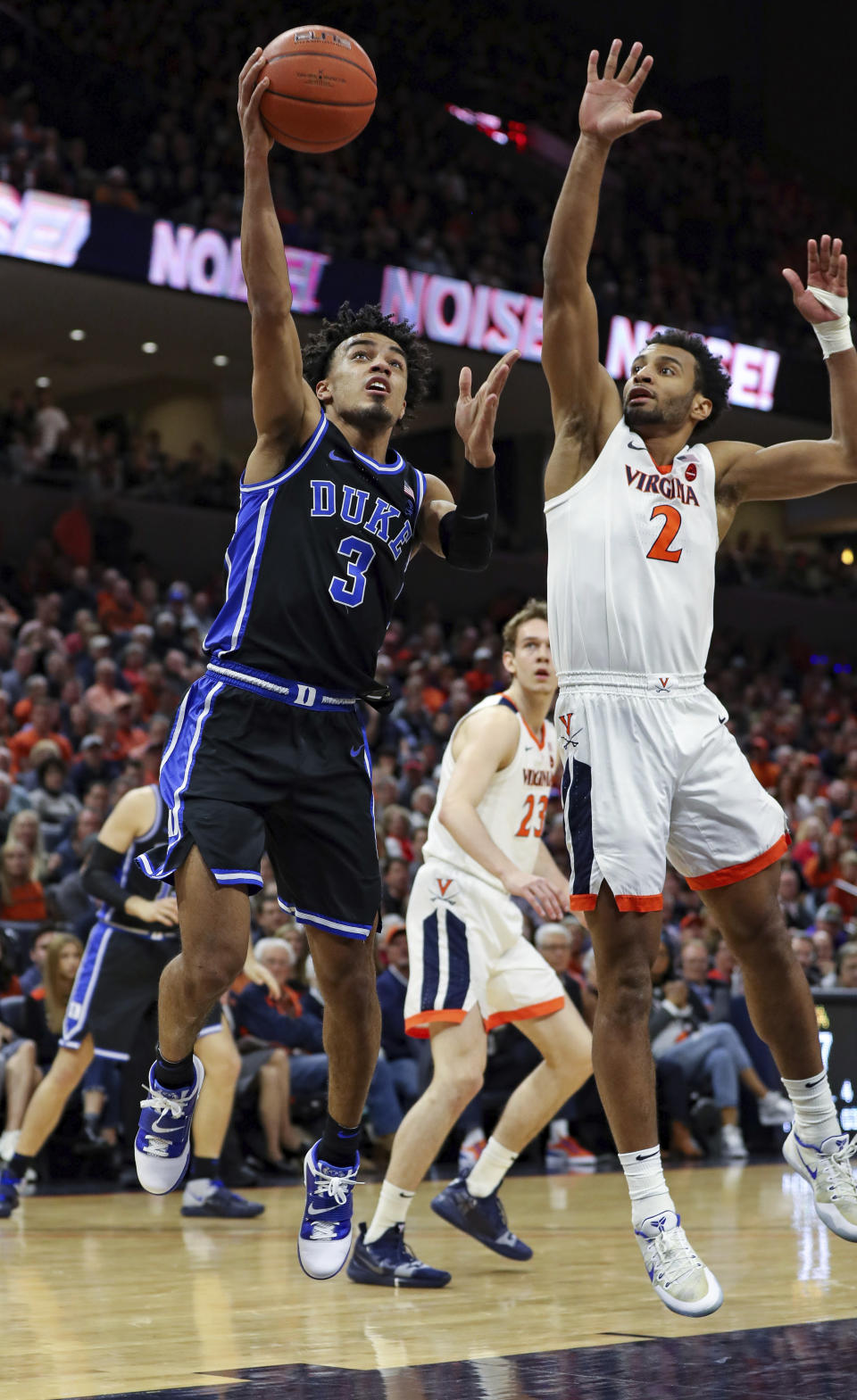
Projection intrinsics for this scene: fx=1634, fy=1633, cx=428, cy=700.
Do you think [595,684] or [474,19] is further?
[474,19]

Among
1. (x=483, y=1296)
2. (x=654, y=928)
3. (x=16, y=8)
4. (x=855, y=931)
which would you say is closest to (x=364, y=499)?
(x=654, y=928)

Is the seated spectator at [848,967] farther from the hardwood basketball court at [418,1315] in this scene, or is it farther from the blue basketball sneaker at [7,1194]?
the blue basketball sneaker at [7,1194]

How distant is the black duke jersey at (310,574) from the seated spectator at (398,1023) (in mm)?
5309

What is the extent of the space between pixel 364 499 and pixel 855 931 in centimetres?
966

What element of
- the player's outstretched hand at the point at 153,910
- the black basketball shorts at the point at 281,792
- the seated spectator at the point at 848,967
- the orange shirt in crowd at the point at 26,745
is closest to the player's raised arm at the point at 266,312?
the black basketball shorts at the point at 281,792

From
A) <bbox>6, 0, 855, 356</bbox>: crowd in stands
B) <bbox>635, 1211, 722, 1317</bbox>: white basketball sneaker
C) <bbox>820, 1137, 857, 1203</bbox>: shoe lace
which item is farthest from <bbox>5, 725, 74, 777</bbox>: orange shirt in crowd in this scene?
<bbox>635, 1211, 722, 1317</bbox>: white basketball sneaker

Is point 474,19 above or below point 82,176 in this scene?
above

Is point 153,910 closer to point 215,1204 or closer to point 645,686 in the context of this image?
point 215,1204

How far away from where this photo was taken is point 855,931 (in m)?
13.0

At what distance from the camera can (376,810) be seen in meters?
11.3

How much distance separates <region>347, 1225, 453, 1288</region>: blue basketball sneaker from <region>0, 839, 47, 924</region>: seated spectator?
437cm

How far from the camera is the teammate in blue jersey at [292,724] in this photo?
13.3ft

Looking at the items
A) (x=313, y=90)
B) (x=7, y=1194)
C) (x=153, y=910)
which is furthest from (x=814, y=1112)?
(x=7, y=1194)

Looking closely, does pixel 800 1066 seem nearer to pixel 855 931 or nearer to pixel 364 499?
pixel 364 499
